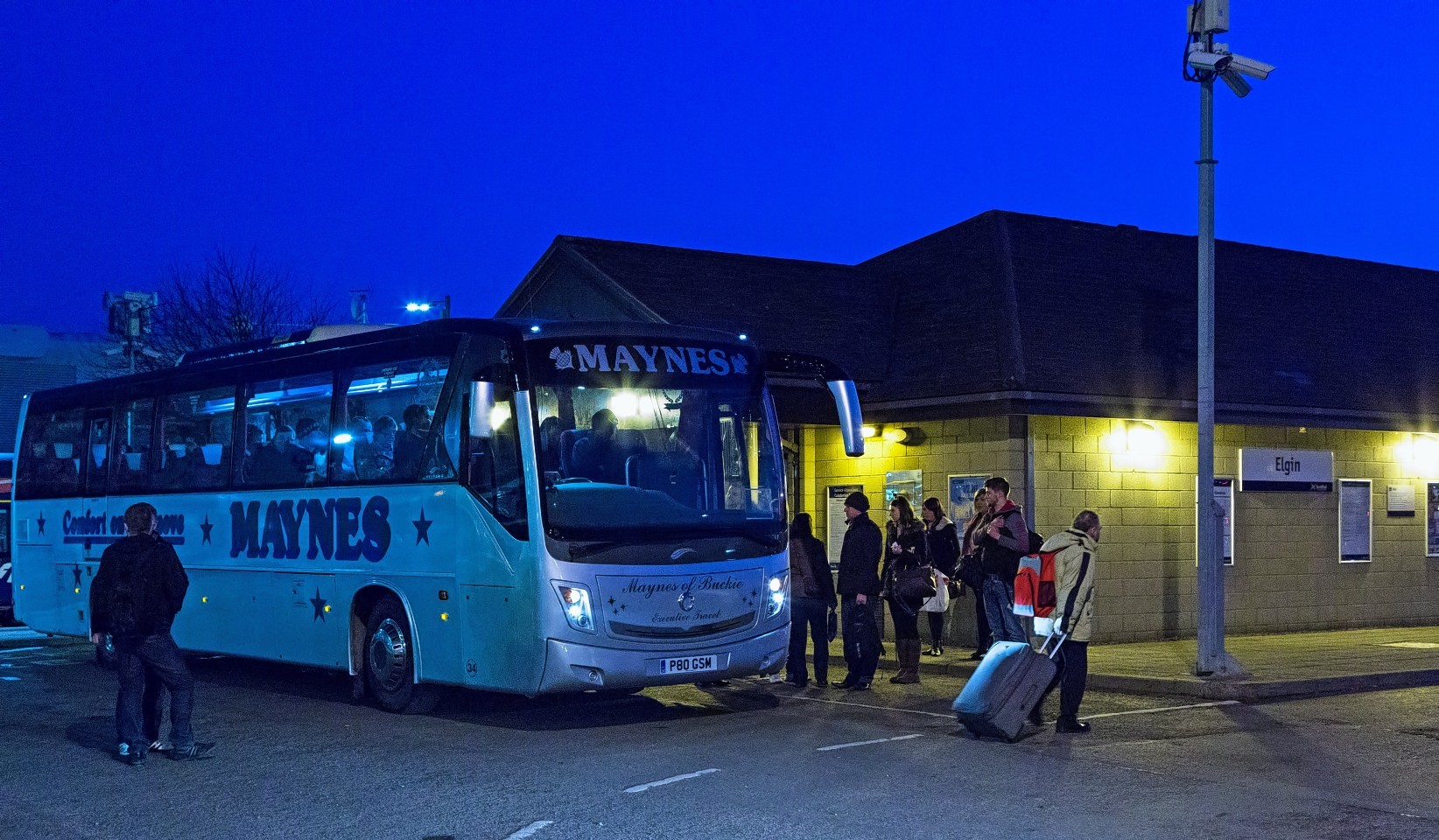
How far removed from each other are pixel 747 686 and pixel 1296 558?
9.36m

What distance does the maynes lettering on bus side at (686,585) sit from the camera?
36.5ft

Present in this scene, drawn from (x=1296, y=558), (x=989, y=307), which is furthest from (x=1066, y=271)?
(x=1296, y=558)

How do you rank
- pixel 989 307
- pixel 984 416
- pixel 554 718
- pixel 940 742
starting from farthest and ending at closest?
pixel 989 307 < pixel 984 416 < pixel 554 718 < pixel 940 742

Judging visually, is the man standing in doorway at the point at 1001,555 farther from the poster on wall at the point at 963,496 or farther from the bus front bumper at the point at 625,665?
the poster on wall at the point at 963,496

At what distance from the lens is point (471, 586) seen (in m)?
11.5

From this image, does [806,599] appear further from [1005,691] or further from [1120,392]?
[1120,392]

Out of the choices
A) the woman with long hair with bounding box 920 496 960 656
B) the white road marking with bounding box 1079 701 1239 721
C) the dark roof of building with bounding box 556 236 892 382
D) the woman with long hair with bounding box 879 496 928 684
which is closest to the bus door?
the dark roof of building with bounding box 556 236 892 382

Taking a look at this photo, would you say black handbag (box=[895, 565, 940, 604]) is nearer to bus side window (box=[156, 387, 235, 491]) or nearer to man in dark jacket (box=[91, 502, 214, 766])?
bus side window (box=[156, 387, 235, 491])

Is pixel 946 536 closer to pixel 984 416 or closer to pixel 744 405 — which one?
pixel 984 416

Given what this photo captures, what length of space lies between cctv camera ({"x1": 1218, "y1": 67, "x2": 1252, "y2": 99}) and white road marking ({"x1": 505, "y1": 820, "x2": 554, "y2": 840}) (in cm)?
1025

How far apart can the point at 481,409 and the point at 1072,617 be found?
458 centimetres

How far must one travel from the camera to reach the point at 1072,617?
11.1m

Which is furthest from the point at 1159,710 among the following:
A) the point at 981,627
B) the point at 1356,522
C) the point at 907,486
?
the point at 1356,522

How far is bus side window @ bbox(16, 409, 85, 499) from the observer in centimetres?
1708
